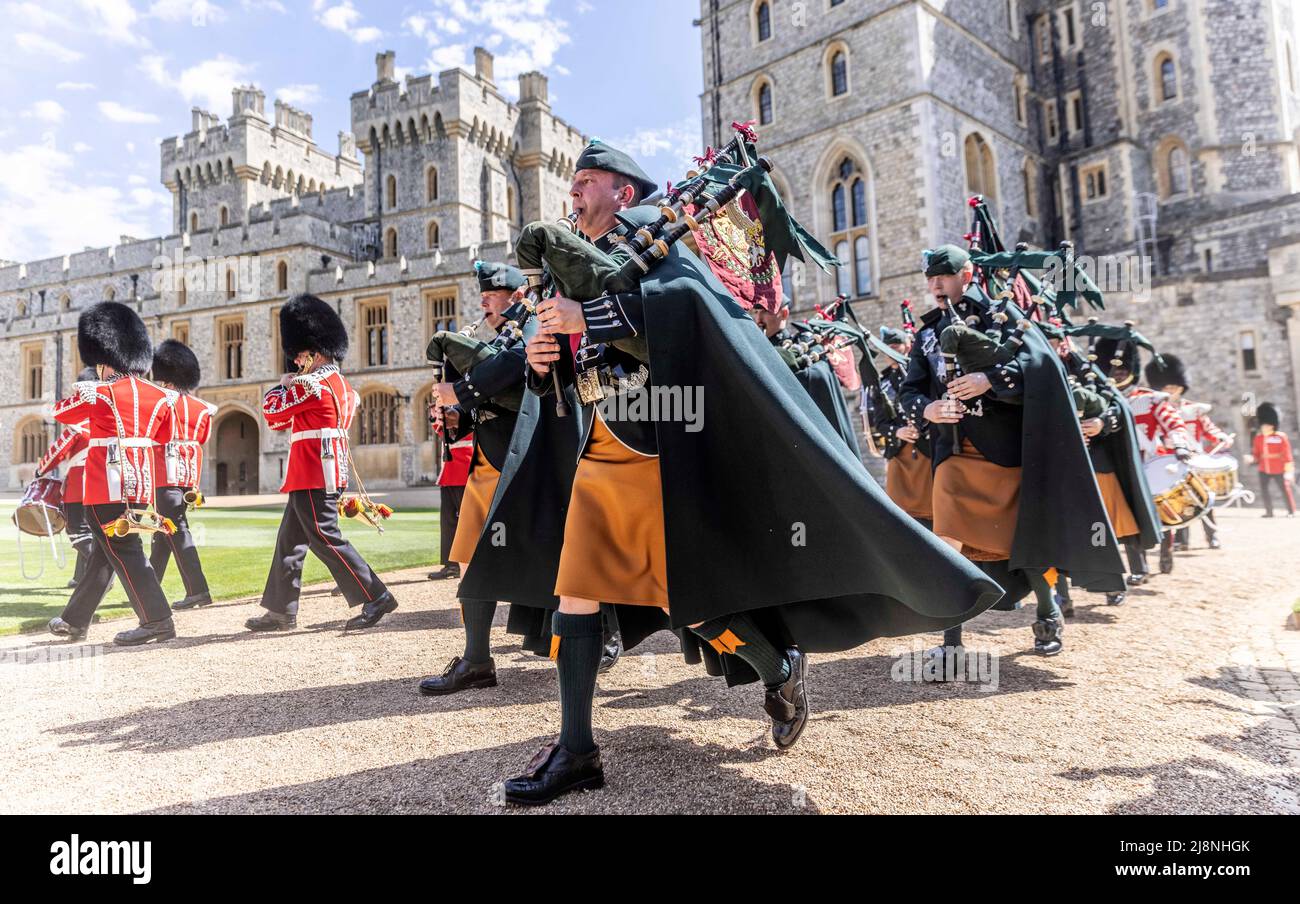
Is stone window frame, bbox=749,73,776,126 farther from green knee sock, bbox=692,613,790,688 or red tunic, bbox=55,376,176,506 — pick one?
green knee sock, bbox=692,613,790,688

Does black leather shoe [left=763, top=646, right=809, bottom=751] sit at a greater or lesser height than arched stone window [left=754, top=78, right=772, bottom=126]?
lesser

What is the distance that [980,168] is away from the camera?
25391 mm

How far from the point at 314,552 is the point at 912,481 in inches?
217

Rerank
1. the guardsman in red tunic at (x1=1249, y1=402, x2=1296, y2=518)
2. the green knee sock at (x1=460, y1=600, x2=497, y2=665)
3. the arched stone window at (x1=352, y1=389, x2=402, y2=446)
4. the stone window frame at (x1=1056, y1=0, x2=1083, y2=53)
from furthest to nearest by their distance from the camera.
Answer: the arched stone window at (x1=352, y1=389, x2=402, y2=446) < the stone window frame at (x1=1056, y1=0, x2=1083, y2=53) < the guardsman in red tunic at (x1=1249, y1=402, x2=1296, y2=518) < the green knee sock at (x1=460, y1=600, x2=497, y2=665)

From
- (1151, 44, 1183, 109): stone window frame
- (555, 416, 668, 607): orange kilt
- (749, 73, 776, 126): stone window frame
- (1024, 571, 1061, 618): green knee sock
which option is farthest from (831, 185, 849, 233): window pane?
(555, 416, 668, 607): orange kilt

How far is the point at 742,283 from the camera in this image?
3.49 meters

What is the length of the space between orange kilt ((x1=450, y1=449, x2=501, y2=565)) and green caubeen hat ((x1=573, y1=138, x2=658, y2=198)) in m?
1.95

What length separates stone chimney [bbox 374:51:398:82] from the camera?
39688 mm

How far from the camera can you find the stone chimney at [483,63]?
130ft

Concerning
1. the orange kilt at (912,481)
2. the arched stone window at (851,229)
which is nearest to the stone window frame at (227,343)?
the arched stone window at (851,229)

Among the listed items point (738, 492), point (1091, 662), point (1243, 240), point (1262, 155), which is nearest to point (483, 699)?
point (738, 492)

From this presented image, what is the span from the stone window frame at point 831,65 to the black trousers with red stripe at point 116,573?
2440cm

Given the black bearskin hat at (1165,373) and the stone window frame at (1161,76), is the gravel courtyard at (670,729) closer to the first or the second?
the black bearskin hat at (1165,373)
